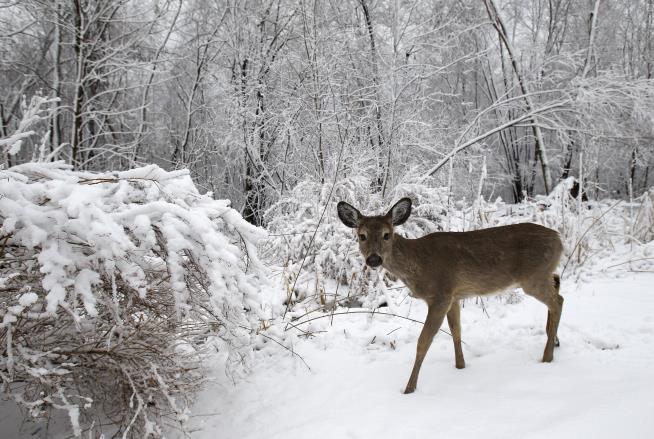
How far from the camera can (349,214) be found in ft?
12.6

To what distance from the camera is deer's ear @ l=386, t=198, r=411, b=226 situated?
3713 millimetres

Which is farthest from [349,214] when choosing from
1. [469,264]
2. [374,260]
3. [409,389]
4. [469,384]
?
[469,384]

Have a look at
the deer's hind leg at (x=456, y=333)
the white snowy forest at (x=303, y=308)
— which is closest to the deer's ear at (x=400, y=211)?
the deer's hind leg at (x=456, y=333)

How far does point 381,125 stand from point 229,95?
15.4 feet

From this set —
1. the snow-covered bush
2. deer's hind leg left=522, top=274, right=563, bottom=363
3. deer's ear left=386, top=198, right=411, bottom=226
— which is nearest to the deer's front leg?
deer's hind leg left=522, top=274, right=563, bottom=363

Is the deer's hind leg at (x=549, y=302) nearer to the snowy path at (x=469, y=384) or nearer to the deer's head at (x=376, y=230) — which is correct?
the snowy path at (x=469, y=384)

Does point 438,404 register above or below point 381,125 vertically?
below

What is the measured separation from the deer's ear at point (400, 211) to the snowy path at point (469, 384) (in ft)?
3.66

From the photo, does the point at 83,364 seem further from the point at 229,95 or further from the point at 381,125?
the point at 229,95

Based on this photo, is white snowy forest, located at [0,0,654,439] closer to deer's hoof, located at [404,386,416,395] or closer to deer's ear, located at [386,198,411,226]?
deer's hoof, located at [404,386,416,395]

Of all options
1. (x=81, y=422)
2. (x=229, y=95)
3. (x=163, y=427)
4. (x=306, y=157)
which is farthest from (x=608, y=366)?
(x=229, y=95)

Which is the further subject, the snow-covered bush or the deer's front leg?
the deer's front leg

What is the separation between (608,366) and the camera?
10.5 ft

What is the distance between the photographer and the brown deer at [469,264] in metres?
3.41
